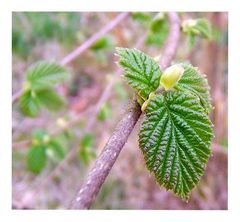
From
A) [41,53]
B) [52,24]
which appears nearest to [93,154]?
[52,24]

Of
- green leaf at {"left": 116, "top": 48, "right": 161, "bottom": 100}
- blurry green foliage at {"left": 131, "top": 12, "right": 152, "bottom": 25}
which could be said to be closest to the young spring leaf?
blurry green foliage at {"left": 131, "top": 12, "right": 152, "bottom": 25}

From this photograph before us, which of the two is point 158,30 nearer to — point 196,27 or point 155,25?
point 155,25

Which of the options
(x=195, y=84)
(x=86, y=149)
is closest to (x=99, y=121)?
(x=86, y=149)

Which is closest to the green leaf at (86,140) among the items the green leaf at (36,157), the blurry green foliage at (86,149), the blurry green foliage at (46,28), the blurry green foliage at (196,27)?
the blurry green foliage at (86,149)

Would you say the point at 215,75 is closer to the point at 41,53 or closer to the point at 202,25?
the point at 41,53

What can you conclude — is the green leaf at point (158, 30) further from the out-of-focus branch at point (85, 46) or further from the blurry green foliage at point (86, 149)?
the blurry green foliage at point (86, 149)
